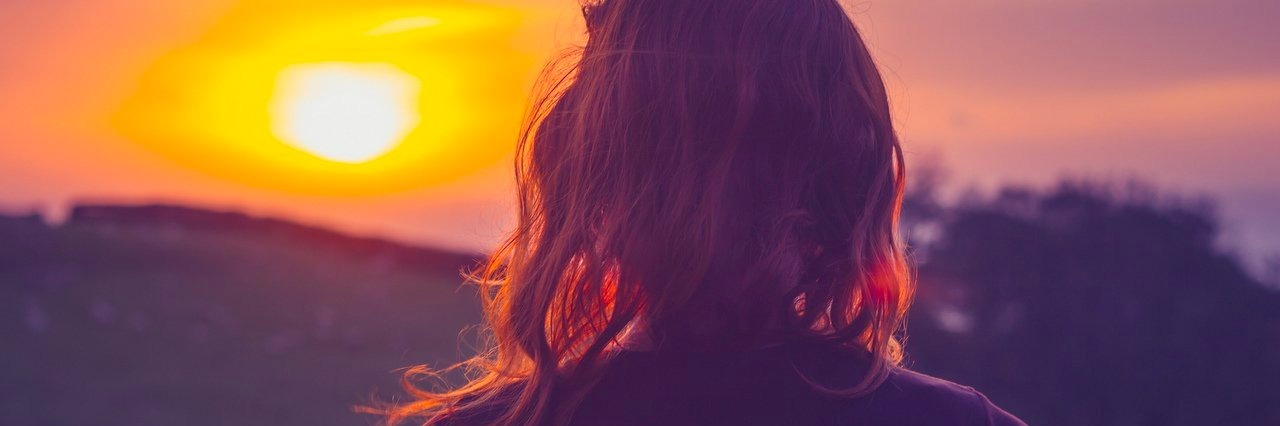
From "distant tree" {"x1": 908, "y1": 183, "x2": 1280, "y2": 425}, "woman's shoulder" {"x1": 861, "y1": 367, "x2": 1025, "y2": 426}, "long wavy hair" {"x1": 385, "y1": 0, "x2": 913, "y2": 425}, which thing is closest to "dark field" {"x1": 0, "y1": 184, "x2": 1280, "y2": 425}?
"distant tree" {"x1": 908, "y1": 183, "x2": 1280, "y2": 425}

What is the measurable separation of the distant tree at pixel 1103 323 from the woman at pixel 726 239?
844 centimetres

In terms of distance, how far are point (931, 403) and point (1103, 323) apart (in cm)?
929

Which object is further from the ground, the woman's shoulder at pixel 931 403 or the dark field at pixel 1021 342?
the woman's shoulder at pixel 931 403

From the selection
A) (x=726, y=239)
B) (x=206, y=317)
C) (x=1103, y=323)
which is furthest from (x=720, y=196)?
(x=206, y=317)

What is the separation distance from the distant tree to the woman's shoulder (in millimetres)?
8555

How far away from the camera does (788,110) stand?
1.61m

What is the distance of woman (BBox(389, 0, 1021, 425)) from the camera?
4.92 feet

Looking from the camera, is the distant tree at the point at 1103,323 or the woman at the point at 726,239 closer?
the woman at the point at 726,239

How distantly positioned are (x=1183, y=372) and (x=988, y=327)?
1.84 meters

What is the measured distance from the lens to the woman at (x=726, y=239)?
150 centimetres

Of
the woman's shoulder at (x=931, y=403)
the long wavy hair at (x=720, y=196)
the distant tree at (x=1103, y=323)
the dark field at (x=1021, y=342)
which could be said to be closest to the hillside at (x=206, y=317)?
the dark field at (x=1021, y=342)

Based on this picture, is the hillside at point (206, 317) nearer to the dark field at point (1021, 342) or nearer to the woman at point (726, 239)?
the dark field at point (1021, 342)

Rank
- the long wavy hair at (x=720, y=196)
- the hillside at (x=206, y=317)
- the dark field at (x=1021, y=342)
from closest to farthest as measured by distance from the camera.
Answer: the long wavy hair at (x=720, y=196), the dark field at (x=1021, y=342), the hillside at (x=206, y=317)

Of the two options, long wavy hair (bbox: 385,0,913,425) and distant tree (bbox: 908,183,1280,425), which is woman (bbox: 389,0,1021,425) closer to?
long wavy hair (bbox: 385,0,913,425)
